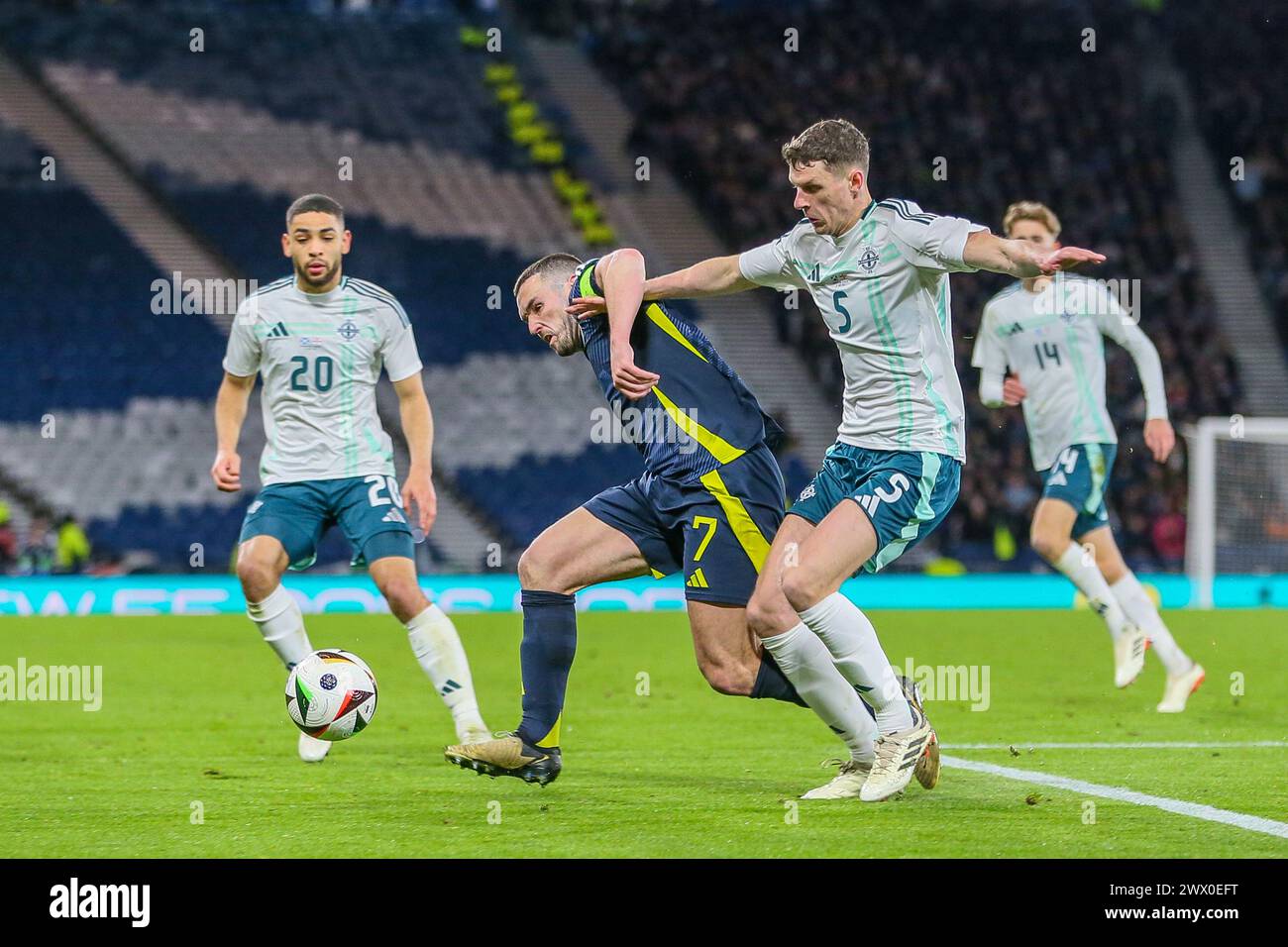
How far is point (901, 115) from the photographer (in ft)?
86.4

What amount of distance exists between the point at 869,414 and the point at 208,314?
19622 mm

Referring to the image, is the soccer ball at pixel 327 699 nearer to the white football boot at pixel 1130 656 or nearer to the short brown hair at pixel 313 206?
the short brown hair at pixel 313 206

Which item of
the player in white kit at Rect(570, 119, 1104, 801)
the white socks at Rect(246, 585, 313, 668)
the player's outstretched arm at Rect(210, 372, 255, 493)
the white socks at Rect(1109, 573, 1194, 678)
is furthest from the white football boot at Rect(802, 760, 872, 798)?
the white socks at Rect(1109, 573, 1194, 678)

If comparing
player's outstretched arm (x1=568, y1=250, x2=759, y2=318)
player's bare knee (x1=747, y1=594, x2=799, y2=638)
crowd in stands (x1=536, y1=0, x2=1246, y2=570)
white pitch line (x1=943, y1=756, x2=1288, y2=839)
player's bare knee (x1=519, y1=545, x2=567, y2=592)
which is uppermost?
crowd in stands (x1=536, y1=0, x2=1246, y2=570)

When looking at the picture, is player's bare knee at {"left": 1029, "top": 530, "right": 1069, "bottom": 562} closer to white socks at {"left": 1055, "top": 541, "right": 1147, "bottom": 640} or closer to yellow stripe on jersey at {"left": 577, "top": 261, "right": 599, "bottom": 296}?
white socks at {"left": 1055, "top": 541, "right": 1147, "bottom": 640}

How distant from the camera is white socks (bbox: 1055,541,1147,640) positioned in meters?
9.30

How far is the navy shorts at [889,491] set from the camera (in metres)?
5.91

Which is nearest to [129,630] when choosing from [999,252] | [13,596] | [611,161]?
[13,596]

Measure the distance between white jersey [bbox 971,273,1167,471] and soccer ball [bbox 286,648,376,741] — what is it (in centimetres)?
421

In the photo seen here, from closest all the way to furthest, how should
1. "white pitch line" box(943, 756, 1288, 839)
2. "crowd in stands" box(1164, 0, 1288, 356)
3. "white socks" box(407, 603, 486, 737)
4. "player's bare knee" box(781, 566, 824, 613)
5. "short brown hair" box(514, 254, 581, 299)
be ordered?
1. "white pitch line" box(943, 756, 1288, 839)
2. "player's bare knee" box(781, 566, 824, 613)
3. "short brown hair" box(514, 254, 581, 299)
4. "white socks" box(407, 603, 486, 737)
5. "crowd in stands" box(1164, 0, 1288, 356)

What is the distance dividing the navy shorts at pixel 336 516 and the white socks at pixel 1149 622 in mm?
3985

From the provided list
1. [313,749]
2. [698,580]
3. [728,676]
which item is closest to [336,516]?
[313,749]

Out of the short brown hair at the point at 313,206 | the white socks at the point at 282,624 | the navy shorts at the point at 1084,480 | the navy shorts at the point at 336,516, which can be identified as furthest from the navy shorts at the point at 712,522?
the navy shorts at the point at 1084,480

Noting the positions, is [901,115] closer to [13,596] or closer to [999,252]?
[13,596]
